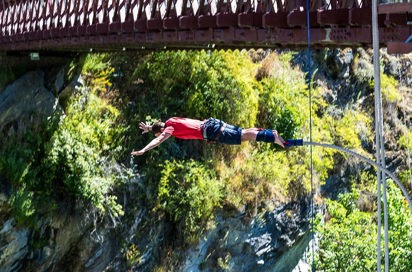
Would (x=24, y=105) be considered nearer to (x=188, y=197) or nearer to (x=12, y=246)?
(x=12, y=246)

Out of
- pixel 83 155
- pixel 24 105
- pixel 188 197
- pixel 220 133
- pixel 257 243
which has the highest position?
pixel 220 133

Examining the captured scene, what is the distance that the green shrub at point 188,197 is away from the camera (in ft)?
58.1

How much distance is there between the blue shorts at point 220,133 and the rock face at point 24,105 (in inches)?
266

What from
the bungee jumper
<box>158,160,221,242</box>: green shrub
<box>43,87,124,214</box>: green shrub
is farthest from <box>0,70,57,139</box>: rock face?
the bungee jumper

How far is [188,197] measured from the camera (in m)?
17.7

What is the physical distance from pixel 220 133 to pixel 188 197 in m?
6.49

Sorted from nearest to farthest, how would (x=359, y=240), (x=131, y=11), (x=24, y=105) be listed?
(x=131, y=11)
(x=24, y=105)
(x=359, y=240)

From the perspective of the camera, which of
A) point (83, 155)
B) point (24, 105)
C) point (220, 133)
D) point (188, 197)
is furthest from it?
point (24, 105)

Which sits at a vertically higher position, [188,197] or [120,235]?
[188,197]

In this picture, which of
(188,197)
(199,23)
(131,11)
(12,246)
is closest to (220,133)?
(199,23)

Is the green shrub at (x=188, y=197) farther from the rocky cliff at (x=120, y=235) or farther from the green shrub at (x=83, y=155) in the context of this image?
the green shrub at (x=83, y=155)

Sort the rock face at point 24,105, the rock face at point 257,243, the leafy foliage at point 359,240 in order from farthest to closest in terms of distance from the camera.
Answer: the rock face at point 257,243
the leafy foliage at point 359,240
the rock face at point 24,105

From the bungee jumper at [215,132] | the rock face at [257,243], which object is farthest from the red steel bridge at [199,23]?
the rock face at [257,243]

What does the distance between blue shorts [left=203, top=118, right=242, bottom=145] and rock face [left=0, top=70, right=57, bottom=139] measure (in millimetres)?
6768
